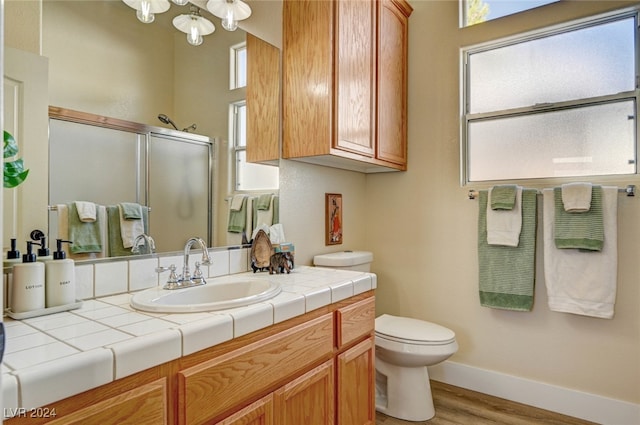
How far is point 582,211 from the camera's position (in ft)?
6.38

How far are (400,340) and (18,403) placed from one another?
170cm

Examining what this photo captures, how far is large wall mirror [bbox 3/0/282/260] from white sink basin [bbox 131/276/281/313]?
0.25 m

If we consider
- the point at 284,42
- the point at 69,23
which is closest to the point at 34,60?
the point at 69,23

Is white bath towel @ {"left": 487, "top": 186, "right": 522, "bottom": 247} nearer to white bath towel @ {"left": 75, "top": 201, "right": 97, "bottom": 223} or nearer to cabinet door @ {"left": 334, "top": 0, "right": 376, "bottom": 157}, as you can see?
cabinet door @ {"left": 334, "top": 0, "right": 376, "bottom": 157}

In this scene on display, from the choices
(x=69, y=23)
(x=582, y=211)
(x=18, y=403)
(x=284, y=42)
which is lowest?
(x=18, y=403)

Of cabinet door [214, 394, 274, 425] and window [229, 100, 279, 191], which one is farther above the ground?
window [229, 100, 279, 191]

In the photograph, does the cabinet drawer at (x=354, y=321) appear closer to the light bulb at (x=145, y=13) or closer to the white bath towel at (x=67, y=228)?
the white bath towel at (x=67, y=228)

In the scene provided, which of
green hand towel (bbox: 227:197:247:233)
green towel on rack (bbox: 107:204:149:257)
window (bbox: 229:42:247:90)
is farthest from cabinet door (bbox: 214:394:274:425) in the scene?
window (bbox: 229:42:247:90)

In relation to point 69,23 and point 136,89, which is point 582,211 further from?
point 69,23

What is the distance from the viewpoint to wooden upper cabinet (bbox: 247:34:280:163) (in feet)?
6.46

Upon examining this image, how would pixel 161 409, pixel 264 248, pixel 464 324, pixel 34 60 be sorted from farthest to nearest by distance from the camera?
1. pixel 464 324
2. pixel 264 248
3. pixel 34 60
4. pixel 161 409

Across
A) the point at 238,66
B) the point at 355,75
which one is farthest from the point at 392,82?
the point at 238,66

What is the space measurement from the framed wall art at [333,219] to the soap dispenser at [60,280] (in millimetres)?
1525

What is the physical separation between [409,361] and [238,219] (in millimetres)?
1186
